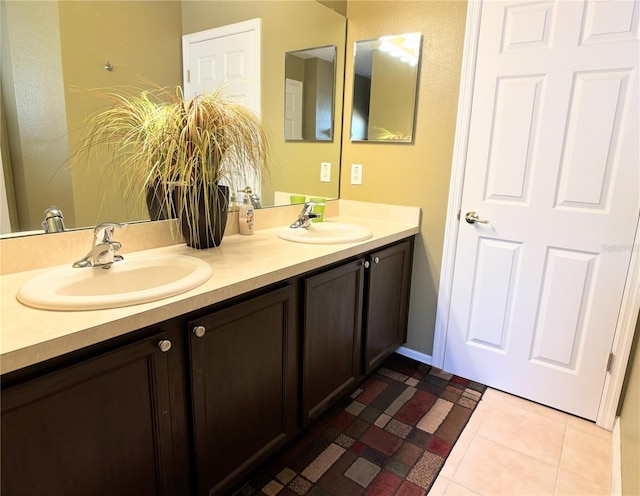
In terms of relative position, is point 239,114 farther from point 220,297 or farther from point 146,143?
point 220,297

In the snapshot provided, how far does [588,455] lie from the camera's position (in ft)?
5.74

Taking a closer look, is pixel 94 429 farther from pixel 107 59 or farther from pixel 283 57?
pixel 283 57

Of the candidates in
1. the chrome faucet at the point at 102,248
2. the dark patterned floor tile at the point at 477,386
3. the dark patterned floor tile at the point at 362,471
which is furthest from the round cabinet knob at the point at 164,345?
the dark patterned floor tile at the point at 477,386

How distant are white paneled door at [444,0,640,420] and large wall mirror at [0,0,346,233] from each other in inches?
55.4

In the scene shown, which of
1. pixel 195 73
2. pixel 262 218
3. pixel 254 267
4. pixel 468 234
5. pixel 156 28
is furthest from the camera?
pixel 468 234

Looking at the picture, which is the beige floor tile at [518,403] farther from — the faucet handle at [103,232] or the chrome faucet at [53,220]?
the chrome faucet at [53,220]

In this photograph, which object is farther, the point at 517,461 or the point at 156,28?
the point at 517,461

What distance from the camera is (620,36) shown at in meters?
1.67

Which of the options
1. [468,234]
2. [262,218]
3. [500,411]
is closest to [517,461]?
[500,411]

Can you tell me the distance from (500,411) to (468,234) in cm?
92

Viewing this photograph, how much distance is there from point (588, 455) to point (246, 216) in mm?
1855

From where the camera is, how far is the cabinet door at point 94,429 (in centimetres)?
82

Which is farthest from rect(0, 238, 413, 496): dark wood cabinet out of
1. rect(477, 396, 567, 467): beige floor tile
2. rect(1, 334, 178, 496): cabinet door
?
rect(477, 396, 567, 467): beige floor tile

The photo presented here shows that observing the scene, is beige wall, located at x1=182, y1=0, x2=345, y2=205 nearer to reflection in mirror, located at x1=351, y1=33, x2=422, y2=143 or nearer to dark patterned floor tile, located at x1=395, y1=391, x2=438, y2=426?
reflection in mirror, located at x1=351, y1=33, x2=422, y2=143
